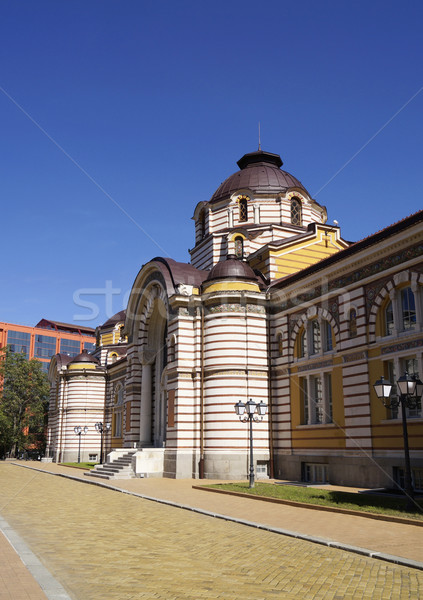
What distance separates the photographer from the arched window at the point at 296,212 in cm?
3681

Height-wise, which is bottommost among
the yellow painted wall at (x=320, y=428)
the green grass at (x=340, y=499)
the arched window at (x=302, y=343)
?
the green grass at (x=340, y=499)

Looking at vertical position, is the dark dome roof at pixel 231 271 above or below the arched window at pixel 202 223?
below

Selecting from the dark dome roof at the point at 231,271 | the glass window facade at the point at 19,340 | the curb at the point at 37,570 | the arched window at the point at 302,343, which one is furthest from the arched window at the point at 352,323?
the glass window facade at the point at 19,340

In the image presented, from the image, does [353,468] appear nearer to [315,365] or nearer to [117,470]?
[315,365]

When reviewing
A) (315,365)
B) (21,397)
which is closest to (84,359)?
(21,397)

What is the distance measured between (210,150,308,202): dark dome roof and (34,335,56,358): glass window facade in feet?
269

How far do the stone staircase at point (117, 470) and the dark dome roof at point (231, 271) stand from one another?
10762 mm

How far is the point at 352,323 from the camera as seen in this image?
23375mm

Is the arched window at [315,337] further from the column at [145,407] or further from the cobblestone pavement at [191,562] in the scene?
the column at [145,407]

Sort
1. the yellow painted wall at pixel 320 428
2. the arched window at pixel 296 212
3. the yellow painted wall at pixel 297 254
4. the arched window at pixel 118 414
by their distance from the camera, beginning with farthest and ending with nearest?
the arched window at pixel 118 414, the arched window at pixel 296 212, the yellow painted wall at pixel 297 254, the yellow painted wall at pixel 320 428

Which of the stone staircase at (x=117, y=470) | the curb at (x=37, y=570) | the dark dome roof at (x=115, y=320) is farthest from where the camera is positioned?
the dark dome roof at (x=115, y=320)

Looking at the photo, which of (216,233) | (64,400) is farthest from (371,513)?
(64,400)

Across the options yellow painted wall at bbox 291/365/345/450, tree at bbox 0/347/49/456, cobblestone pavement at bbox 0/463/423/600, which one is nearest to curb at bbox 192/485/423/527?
cobblestone pavement at bbox 0/463/423/600

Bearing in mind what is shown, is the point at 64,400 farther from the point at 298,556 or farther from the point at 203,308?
the point at 298,556
